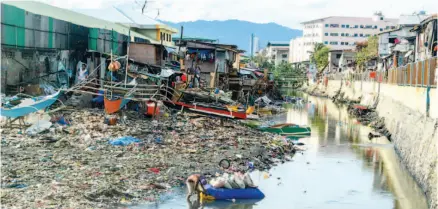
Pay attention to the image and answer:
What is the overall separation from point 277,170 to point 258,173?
1241 millimetres

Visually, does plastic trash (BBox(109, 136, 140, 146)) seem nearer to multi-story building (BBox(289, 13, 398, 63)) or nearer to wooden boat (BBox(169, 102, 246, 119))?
wooden boat (BBox(169, 102, 246, 119))

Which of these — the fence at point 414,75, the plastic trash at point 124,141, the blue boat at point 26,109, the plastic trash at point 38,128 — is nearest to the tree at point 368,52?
the fence at point 414,75

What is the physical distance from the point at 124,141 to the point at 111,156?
195 centimetres

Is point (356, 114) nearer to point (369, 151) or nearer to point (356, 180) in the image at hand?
point (369, 151)

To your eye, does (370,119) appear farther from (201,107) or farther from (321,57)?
(321,57)

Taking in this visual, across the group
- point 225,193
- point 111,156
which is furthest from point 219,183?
point 111,156

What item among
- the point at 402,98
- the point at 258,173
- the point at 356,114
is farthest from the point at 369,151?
the point at 356,114

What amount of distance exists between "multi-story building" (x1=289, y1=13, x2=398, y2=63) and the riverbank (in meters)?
86.5

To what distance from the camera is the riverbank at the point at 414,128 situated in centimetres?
1555

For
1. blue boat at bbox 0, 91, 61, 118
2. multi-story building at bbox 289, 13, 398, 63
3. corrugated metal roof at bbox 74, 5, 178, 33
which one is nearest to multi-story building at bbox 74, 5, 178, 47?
corrugated metal roof at bbox 74, 5, 178, 33

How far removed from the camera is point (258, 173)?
1806cm

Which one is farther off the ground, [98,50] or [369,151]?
[98,50]

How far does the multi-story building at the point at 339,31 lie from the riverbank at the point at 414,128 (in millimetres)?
86503

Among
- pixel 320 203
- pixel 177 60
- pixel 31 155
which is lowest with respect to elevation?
pixel 320 203
